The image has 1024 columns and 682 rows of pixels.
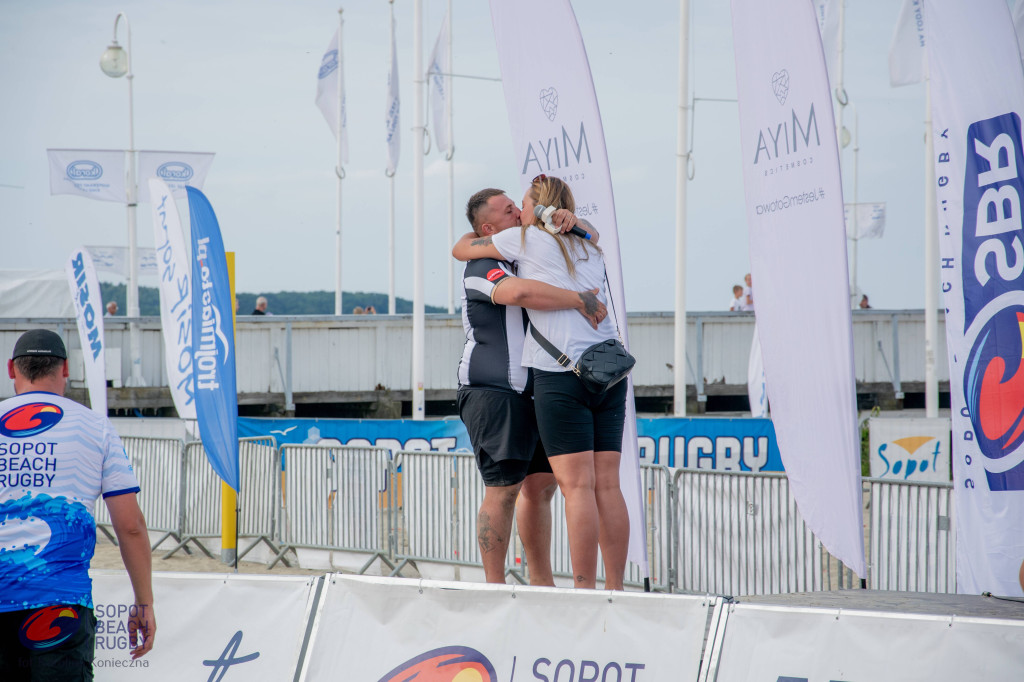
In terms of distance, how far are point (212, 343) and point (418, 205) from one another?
8642 mm

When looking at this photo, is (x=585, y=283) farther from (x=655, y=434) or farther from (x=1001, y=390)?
(x=655, y=434)

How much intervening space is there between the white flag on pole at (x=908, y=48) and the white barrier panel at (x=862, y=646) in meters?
15.5

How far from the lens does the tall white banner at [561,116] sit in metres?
6.24

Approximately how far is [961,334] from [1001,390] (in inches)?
14.0

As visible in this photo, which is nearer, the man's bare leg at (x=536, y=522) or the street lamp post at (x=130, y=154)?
the man's bare leg at (x=536, y=522)

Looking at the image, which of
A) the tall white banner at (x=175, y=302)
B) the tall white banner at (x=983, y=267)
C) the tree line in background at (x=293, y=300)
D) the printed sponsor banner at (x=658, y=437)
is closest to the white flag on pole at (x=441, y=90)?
the printed sponsor banner at (x=658, y=437)

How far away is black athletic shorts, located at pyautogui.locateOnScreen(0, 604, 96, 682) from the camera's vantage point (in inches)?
120

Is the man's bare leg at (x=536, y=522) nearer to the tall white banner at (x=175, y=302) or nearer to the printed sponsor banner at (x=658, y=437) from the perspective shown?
the tall white banner at (x=175, y=302)

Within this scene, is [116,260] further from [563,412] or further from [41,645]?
[41,645]

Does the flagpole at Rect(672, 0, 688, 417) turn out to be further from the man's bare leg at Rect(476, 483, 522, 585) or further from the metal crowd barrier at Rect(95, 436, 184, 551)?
the man's bare leg at Rect(476, 483, 522, 585)

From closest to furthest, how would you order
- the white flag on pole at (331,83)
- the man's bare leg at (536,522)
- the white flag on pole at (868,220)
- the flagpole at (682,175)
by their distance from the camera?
the man's bare leg at (536,522) < the flagpole at (682,175) < the white flag on pole at (331,83) < the white flag on pole at (868,220)

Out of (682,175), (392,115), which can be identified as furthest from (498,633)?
(392,115)

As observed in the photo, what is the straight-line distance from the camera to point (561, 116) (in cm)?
639

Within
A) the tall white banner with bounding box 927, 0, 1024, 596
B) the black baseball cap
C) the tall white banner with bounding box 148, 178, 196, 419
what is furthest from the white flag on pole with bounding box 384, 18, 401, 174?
the black baseball cap
